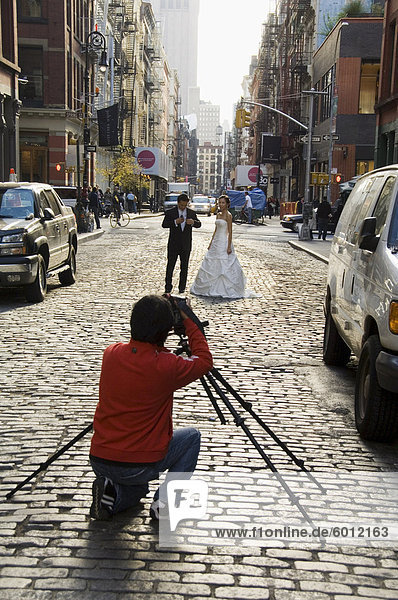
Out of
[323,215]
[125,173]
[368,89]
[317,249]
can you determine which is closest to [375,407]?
[317,249]

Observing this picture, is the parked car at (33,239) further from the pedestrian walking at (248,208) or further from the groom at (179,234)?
the pedestrian walking at (248,208)

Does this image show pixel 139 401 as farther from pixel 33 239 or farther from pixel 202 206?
pixel 202 206

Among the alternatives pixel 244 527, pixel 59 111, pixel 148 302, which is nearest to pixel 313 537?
pixel 244 527

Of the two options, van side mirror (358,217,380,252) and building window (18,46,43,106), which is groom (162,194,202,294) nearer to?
van side mirror (358,217,380,252)

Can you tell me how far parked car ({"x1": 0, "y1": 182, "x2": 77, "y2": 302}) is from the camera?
12078mm

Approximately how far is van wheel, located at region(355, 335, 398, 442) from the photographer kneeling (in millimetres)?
1861

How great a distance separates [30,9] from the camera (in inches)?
1817

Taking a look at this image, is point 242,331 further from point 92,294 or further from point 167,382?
point 167,382

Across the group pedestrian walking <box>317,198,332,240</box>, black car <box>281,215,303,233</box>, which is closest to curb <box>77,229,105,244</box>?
pedestrian walking <box>317,198,332,240</box>

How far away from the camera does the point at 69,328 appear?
33.6ft

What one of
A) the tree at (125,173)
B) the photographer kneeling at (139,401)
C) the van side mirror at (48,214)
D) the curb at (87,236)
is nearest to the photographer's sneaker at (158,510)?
the photographer kneeling at (139,401)

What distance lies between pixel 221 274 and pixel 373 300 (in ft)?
26.4

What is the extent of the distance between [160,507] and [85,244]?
2345 centimetres

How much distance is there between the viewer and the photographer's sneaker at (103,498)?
4039 mm
